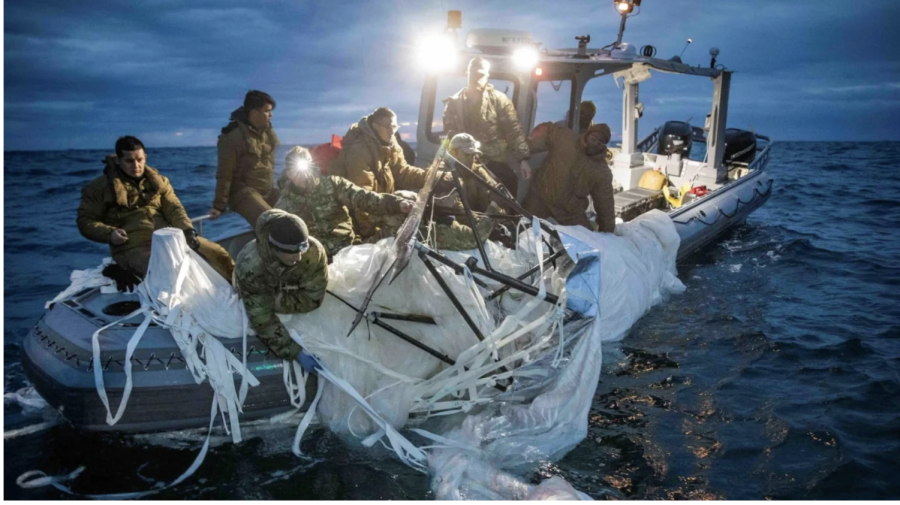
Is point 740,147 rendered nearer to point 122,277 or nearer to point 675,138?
point 675,138

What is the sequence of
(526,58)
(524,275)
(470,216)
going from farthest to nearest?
1. (526,58)
2. (524,275)
3. (470,216)

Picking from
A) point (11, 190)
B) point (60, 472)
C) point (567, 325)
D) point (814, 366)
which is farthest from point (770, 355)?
point (11, 190)

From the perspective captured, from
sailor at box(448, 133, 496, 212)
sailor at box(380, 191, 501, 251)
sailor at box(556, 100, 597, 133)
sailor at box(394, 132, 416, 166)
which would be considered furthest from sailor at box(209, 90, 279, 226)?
sailor at box(556, 100, 597, 133)

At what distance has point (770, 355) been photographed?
607 cm

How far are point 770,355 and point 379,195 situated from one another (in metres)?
4.48

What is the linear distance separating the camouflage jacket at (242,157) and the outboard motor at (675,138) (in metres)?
8.75

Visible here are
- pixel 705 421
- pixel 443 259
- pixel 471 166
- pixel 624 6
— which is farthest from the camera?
pixel 624 6

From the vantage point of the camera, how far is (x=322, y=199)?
4.57 m

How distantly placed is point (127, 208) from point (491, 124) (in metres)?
3.59

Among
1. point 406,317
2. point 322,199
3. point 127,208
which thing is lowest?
point 406,317

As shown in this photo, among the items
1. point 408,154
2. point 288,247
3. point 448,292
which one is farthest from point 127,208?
point 408,154

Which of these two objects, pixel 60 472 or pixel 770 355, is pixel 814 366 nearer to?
pixel 770 355

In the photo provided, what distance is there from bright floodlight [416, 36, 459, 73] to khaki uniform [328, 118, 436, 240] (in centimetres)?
197

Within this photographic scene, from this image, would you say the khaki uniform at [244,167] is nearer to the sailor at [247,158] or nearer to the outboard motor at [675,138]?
the sailor at [247,158]
